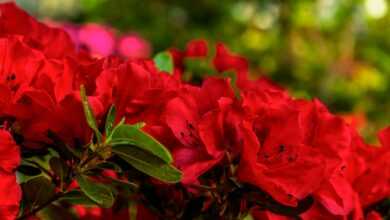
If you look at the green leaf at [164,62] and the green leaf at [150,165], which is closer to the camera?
the green leaf at [150,165]

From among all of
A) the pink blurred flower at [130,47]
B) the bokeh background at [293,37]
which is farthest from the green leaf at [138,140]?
the pink blurred flower at [130,47]

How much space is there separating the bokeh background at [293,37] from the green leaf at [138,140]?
3.50m

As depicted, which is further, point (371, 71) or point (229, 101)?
point (371, 71)

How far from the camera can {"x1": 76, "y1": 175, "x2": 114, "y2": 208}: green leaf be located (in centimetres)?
89

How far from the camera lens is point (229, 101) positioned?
91 centimetres

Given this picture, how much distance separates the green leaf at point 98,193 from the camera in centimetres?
89

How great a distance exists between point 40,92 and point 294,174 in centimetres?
28

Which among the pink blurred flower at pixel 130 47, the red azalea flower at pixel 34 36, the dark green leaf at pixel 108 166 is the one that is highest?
the red azalea flower at pixel 34 36

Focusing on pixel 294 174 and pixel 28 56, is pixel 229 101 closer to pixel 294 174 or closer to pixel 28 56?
pixel 294 174

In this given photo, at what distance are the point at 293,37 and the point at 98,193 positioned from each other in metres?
5.25

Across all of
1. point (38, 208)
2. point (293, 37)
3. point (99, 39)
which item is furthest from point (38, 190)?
point (293, 37)

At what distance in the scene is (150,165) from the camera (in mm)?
859

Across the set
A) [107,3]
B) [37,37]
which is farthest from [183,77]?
[107,3]

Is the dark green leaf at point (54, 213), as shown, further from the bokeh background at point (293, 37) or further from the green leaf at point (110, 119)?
the bokeh background at point (293, 37)
